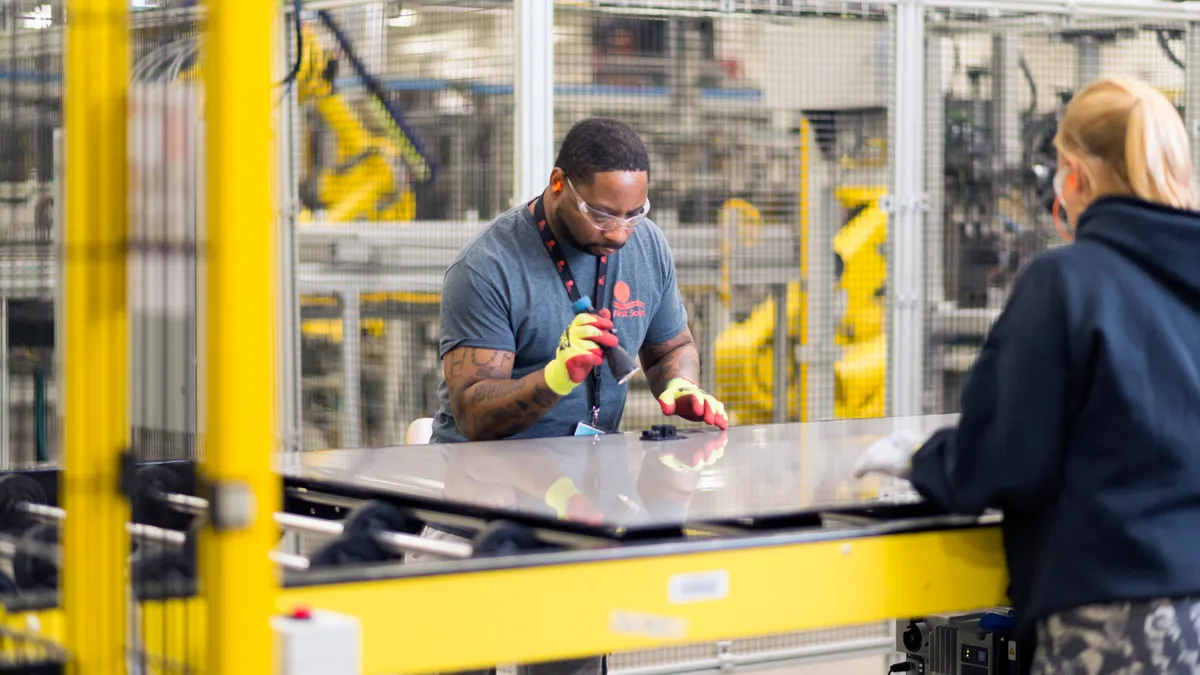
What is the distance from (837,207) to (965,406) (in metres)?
3.39

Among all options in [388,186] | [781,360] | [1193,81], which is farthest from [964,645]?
[1193,81]

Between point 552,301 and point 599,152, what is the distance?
347 millimetres

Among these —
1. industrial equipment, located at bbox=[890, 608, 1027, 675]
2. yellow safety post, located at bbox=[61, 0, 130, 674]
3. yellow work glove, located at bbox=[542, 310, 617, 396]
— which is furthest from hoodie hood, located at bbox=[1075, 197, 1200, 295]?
yellow safety post, located at bbox=[61, 0, 130, 674]

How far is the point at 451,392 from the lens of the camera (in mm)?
3221

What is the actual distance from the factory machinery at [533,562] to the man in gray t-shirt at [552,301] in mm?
505

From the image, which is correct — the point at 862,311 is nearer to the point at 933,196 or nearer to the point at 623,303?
the point at 933,196

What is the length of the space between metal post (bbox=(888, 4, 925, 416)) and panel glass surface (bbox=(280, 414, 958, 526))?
1904mm

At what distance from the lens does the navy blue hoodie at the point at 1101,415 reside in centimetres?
196

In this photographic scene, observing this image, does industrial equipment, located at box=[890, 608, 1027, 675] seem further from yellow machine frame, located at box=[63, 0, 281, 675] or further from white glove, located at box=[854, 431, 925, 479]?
yellow machine frame, located at box=[63, 0, 281, 675]

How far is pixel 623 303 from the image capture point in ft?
11.1

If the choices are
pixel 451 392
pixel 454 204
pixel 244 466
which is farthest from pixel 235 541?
pixel 454 204

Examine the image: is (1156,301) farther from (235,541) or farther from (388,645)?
(235,541)

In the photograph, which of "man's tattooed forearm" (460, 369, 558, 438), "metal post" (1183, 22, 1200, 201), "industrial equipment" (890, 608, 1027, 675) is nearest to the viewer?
"industrial equipment" (890, 608, 1027, 675)

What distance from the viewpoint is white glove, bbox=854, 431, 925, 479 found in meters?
2.23
